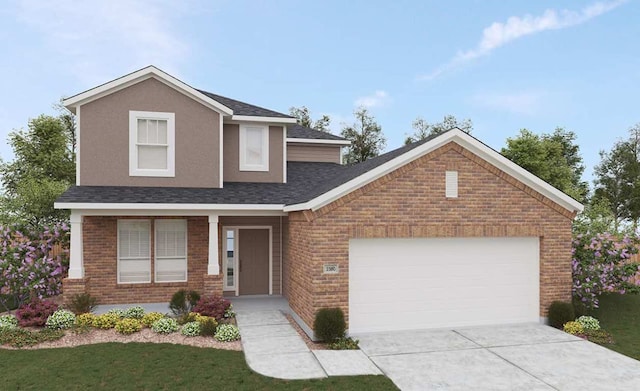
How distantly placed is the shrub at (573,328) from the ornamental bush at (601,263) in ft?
6.38

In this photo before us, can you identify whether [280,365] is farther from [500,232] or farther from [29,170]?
[29,170]

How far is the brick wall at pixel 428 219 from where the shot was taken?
1041 centimetres

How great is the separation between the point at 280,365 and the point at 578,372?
5.86 metres

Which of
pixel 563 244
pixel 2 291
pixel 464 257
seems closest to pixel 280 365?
pixel 464 257

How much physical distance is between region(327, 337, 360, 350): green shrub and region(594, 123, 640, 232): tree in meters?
44.8

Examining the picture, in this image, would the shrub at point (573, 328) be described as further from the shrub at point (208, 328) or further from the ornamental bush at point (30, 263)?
the ornamental bush at point (30, 263)

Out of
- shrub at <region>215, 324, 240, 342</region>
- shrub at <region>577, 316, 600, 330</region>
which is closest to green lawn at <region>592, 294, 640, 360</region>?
shrub at <region>577, 316, 600, 330</region>

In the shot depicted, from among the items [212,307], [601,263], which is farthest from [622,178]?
[212,307]

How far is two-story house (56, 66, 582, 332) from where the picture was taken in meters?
10.8

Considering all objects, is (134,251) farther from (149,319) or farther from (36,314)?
(149,319)

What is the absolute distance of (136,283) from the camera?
1347 centimetres

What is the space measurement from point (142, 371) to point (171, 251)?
235 inches

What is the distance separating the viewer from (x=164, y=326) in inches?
414

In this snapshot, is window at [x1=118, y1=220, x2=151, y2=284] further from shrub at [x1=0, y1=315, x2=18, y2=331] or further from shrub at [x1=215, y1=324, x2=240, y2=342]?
shrub at [x1=215, y1=324, x2=240, y2=342]
